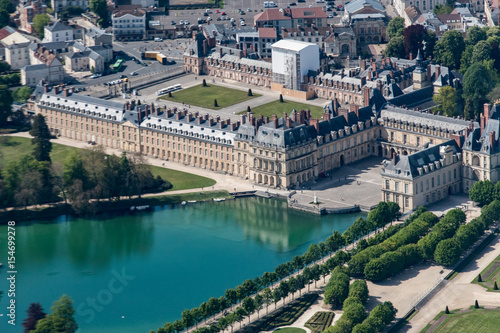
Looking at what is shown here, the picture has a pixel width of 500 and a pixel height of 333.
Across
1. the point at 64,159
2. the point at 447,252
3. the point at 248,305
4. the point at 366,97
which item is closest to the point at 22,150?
the point at 64,159

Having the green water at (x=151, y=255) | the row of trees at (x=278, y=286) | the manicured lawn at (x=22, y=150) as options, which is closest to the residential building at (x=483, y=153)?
the green water at (x=151, y=255)

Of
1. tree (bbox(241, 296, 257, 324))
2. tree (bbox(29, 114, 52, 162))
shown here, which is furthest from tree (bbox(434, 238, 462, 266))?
tree (bbox(29, 114, 52, 162))

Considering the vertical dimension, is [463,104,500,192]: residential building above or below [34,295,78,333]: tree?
above

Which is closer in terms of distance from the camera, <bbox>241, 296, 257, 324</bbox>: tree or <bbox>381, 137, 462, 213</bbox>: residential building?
<bbox>241, 296, 257, 324</bbox>: tree

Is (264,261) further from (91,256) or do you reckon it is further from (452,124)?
(452,124)

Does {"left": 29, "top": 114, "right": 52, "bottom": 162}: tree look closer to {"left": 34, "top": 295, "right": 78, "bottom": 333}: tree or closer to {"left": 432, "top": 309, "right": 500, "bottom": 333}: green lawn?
{"left": 34, "top": 295, "right": 78, "bottom": 333}: tree

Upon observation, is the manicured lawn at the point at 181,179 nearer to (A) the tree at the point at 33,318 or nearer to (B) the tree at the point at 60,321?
(B) the tree at the point at 60,321
